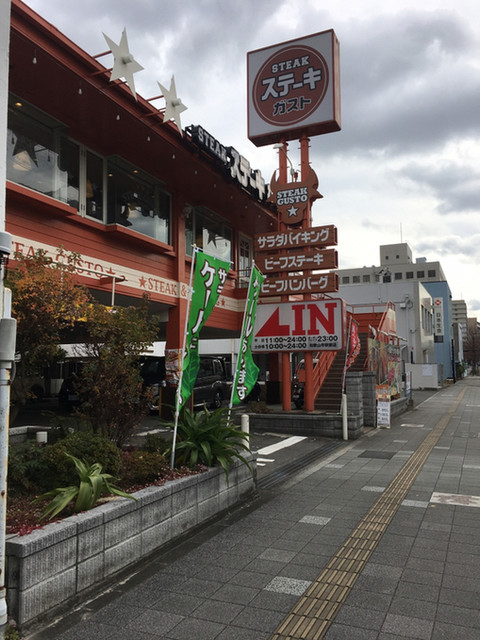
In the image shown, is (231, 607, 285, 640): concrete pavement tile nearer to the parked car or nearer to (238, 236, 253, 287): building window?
the parked car

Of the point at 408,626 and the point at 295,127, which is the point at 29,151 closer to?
the point at 295,127

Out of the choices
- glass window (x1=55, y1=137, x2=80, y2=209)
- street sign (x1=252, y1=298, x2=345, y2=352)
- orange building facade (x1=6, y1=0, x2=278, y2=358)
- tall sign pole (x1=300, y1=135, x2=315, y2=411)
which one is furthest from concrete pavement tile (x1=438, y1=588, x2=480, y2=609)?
glass window (x1=55, y1=137, x2=80, y2=209)

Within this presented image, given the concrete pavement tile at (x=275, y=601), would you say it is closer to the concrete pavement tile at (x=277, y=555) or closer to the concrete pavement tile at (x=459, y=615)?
the concrete pavement tile at (x=277, y=555)

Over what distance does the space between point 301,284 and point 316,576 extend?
11077 mm

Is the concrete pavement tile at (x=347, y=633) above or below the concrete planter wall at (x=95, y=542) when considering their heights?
below

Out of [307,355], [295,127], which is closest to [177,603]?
[307,355]

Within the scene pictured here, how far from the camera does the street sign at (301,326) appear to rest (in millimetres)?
14523

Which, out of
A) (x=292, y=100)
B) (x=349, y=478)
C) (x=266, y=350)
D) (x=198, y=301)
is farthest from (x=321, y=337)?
(x=198, y=301)

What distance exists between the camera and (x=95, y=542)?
433 centimetres

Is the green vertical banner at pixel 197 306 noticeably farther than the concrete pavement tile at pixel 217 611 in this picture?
Yes

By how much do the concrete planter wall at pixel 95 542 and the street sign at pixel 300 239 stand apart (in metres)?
9.82

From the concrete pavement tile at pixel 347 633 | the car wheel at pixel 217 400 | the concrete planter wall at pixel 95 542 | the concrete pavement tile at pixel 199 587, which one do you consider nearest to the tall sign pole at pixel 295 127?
the car wheel at pixel 217 400

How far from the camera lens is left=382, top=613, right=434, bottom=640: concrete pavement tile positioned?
3.61m

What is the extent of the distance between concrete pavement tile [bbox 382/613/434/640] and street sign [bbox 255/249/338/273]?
11491 mm
